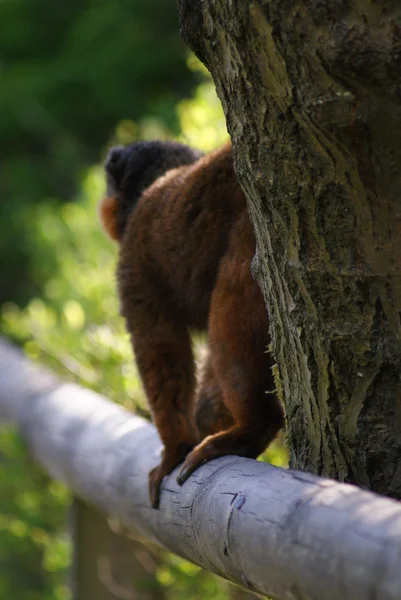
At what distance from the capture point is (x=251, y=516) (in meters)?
1.81

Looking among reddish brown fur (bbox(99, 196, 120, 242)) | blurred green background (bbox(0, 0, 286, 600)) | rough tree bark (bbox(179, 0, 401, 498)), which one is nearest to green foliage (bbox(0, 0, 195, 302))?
blurred green background (bbox(0, 0, 286, 600))

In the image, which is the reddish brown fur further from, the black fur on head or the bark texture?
the bark texture

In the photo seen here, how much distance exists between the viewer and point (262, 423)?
270 centimetres

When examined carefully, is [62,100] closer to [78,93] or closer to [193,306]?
[78,93]

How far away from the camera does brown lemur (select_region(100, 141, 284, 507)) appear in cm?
265

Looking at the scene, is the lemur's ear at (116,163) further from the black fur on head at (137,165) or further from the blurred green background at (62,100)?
the blurred green background at (62,100)

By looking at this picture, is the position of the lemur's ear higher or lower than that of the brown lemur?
higher

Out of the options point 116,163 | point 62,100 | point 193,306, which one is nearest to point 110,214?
point 116,163

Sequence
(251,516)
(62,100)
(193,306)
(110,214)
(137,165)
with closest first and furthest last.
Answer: (251,516)
(193,306)
(137,165)
(110,214)
(62,100)

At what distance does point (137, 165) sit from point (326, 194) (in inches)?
71.7

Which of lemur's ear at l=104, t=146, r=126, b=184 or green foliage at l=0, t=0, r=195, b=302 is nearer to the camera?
lemur's ear at l=104, t=146, r=126, b=184

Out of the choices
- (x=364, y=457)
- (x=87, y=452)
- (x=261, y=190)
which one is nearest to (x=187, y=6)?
(x=261, y=190)

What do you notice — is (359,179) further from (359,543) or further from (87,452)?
(87,452)

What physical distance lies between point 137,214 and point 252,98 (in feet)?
4.42
